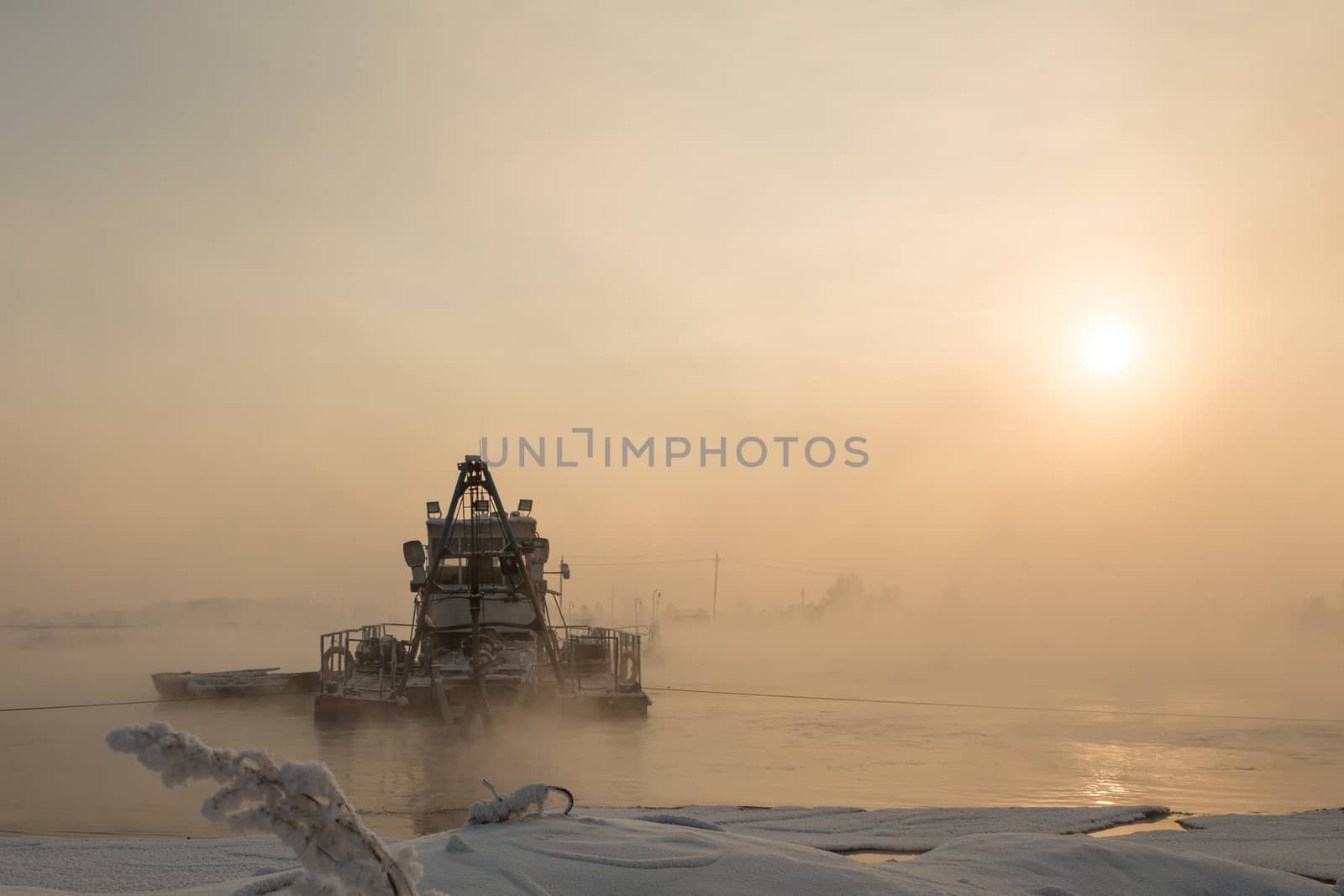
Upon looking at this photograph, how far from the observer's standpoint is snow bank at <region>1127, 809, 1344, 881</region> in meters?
9.93

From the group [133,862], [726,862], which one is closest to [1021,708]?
[726,862]

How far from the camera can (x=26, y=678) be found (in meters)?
64.2

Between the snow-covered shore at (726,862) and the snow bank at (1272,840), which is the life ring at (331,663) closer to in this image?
the snow-covered shore at (726,862)

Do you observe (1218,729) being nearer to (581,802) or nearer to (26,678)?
(581,802)

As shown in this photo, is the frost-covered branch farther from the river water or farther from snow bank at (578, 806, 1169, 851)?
the river water

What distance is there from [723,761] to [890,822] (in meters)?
11.1

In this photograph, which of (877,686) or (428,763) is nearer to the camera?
(428,763)

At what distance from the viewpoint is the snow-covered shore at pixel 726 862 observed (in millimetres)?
7125

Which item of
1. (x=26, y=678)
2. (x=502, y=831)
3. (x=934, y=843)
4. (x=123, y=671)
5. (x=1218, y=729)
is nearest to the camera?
(x=502, y=831)

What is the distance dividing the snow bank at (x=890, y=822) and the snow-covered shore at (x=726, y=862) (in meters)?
0.06

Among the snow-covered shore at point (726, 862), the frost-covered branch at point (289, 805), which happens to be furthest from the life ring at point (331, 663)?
the frost-covered branch at point (289, 805)

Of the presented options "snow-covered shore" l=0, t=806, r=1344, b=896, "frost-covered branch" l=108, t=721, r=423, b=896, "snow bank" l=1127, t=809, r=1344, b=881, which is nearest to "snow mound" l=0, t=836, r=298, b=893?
"snow-covered shore" l=0, t=806, r=1344, b=896

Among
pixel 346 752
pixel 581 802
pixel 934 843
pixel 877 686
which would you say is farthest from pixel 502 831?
pixel 877 686

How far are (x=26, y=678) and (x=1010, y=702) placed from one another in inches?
2294
